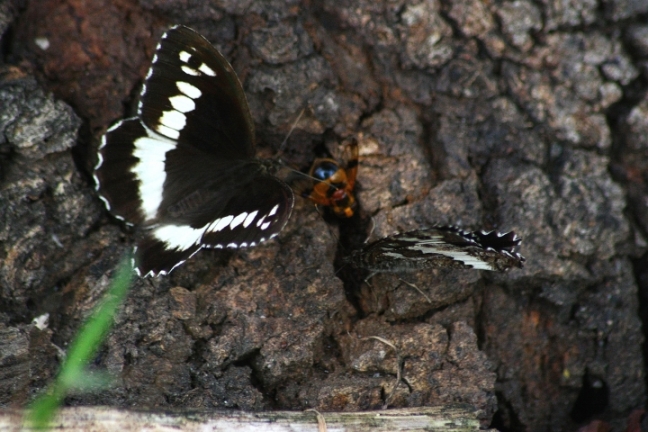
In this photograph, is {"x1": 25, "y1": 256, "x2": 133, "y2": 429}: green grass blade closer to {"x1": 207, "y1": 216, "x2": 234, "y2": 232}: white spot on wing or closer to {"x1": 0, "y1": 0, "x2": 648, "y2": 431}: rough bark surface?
{"x1": 0, "y1": 0, "x2": 648, "y2": 431}: rough bark surface

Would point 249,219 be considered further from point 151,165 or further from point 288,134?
point 151,165

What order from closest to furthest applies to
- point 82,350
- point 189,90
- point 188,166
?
point 82,350, point 189,90, point 188,166

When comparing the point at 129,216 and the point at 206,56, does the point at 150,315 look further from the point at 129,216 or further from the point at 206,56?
the point at 206,56

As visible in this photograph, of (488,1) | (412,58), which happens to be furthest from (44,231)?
(488,1)

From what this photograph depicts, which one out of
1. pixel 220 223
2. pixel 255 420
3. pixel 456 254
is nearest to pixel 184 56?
pixel 220 223

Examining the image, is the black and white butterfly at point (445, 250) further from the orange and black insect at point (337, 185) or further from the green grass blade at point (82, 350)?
the green grass blade at point (82, 350)

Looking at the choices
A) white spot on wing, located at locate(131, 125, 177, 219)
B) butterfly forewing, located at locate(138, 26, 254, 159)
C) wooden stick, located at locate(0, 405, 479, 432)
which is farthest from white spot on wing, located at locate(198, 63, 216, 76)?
wooden stick, located at locate(0, 405, 479, 432)
